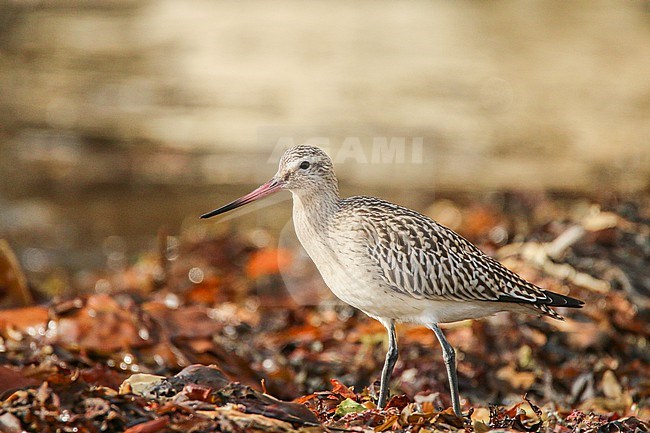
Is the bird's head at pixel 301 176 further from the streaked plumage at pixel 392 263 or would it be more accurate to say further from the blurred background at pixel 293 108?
the blurred background at pixel 293 108

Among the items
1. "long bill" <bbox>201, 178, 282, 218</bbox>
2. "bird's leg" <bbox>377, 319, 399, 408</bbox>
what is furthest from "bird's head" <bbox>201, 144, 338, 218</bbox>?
"bird's leg" <bbox>377, 319, 399, 408</bbox>

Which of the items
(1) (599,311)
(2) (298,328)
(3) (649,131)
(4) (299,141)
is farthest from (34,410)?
(3) (649,131)

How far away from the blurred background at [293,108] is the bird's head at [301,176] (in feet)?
11.9

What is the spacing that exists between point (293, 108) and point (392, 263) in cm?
1022

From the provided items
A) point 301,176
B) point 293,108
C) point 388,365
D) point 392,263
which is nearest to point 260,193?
point 301,176

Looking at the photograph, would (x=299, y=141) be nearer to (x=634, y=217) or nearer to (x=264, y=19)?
(x=634, y=217)

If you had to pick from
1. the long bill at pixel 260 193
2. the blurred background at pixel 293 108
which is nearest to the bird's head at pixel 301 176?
the long bill at pixel 260 193

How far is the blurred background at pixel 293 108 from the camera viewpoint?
1165 centimetres

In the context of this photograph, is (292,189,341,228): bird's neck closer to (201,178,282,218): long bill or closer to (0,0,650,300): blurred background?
(201,178,282,218): long bill

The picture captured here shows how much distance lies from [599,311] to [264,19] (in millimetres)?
16191

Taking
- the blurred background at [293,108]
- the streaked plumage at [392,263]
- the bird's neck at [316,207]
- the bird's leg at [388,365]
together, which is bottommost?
the blurred background at [293,108]

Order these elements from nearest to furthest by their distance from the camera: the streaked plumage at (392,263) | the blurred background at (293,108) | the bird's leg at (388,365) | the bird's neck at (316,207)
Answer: the bird's leg at (388,365) → the streaked plumage at (392,263) → the bird's neck at (316,207) → the blurred background at (293,108)

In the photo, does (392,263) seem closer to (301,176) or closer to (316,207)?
(316,207)

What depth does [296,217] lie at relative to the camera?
5176 millimetres
